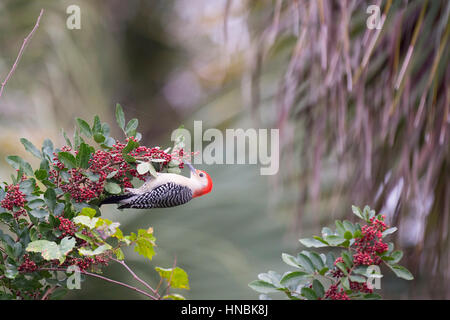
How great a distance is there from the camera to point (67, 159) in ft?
1.50

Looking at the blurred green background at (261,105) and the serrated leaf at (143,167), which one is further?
the blurred green background at (261,105)

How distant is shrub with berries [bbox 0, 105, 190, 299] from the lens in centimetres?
44

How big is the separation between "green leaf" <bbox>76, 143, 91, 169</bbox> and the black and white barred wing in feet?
0.19

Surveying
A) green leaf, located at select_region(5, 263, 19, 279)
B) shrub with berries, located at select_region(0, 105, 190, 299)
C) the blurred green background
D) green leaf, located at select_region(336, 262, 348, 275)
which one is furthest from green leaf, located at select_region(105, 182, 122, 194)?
the blurred green background

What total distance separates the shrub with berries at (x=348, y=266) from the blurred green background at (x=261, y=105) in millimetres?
265

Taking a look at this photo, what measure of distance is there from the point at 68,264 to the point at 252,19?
2.57ft

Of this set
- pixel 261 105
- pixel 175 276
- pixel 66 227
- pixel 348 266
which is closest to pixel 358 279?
pixel 348 266

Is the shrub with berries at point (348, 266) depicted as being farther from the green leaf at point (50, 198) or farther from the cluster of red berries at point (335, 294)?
the green leaf at point (50, 198)

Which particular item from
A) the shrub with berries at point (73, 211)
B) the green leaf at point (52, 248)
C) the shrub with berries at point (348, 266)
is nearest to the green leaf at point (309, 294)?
the shrub with berries at point (348, 266)

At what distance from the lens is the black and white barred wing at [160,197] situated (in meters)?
0.49

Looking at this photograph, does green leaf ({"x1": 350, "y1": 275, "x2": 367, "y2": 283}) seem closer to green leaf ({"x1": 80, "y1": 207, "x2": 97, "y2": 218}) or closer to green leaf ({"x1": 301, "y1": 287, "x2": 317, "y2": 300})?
green leaf ({"x1": 301, "y1": 287, "x2": 317, "y2": 300})

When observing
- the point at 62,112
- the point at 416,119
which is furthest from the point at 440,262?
the point at 62,112

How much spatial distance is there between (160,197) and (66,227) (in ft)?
0.35
